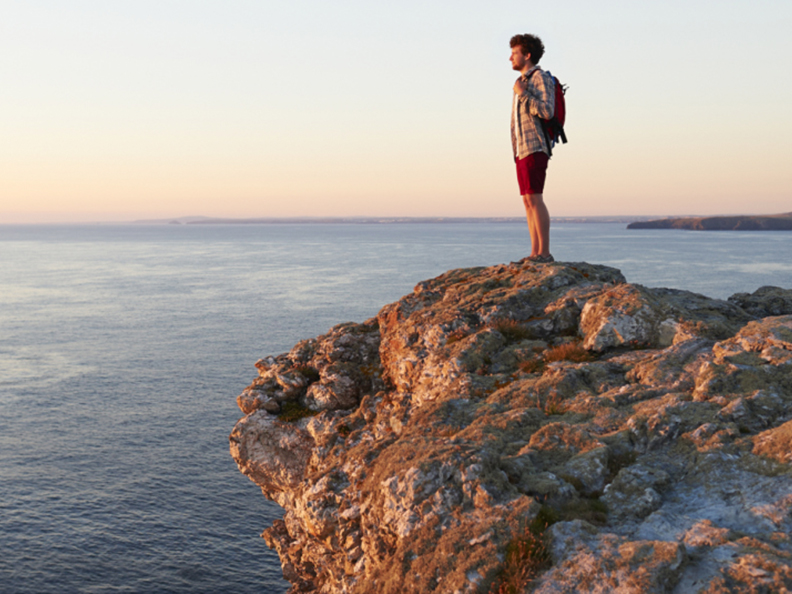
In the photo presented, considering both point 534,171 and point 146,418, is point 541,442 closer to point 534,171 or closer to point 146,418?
point 534,171

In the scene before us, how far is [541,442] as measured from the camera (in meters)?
8.77

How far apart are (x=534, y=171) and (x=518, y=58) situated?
8.02ft

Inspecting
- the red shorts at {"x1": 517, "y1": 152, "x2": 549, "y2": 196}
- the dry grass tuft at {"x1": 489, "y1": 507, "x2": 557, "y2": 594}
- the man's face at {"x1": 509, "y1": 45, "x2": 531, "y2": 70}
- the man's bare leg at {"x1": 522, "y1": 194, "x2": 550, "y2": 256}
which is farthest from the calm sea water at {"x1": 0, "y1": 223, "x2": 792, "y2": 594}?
the dry grass tuft at {"x1": 489, "y1": 507, "x2": 557, "y2": 594}

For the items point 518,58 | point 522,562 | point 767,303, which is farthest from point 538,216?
point 522,562

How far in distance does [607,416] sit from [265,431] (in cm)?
870

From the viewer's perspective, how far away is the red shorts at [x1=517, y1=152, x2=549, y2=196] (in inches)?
562

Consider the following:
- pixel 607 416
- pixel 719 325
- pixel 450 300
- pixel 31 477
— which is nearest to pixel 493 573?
pixel 607 416

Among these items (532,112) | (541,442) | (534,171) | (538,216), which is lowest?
(541,442)

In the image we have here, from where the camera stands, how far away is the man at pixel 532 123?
13391mm

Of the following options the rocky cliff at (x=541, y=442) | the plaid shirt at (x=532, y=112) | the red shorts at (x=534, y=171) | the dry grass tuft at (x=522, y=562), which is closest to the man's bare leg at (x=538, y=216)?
the red shorts at (x=534, y=171)

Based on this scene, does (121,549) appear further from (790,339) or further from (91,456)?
(790,339)

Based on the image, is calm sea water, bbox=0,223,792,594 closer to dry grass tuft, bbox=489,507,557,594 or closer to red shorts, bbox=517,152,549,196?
red shorts, bbox=517,152,549,196

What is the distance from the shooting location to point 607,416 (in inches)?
369

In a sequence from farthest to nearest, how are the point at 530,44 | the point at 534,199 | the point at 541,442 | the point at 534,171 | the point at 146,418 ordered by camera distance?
the point at 146,418 → the point at 534,199 → the point at 534,171 → the point at 530,44 → the point at 541,442
